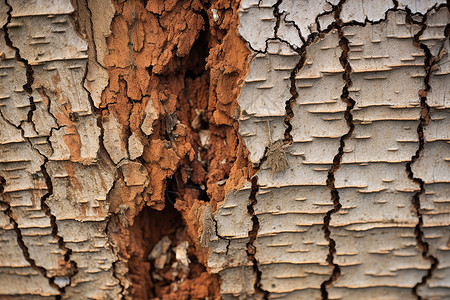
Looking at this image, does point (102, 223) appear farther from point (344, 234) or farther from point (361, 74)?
point (361, 74)

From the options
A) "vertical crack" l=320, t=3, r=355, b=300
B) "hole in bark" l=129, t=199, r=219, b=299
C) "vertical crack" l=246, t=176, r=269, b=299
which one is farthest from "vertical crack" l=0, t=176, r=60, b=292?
"vertical crack" l=320, t=3, r=355, b=300

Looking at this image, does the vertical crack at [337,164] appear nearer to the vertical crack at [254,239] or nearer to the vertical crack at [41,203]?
the vertical crack at [254,239]

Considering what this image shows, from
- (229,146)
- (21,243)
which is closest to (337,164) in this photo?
(229,146)

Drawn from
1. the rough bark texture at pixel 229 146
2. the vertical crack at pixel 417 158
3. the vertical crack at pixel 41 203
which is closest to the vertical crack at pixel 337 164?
the rough bark texture at pixel 229 146

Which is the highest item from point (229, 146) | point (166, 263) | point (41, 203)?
point (229, 146)

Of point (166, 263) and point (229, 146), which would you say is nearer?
point (229, 146)

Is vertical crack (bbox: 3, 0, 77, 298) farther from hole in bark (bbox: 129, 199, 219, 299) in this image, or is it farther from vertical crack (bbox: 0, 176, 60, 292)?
hole in bark (bbox: 129, 199, 219, 299)

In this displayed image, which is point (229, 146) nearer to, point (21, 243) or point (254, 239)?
point (254, 239)

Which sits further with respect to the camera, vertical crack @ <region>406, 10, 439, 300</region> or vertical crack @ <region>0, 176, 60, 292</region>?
vertical crack @ <region>0, 176, 60, 292</region>
